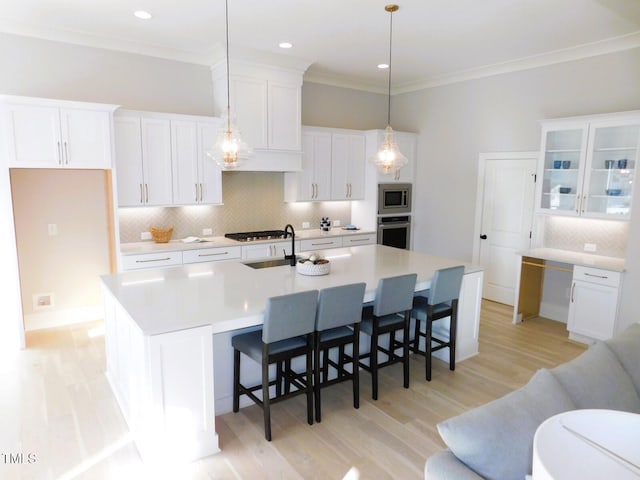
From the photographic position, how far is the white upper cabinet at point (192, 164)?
16.1 feet

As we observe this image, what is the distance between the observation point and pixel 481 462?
4.94ft

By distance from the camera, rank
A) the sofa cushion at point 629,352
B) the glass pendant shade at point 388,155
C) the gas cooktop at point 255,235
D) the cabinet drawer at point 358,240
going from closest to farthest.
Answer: the sofa cushion at point 629,352
the glass pendant shade at point 388,155
the gas cooktop at point 255,235
the cabinet drawer at point 358,240

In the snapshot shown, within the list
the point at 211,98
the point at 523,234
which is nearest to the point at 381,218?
the point at 523,234

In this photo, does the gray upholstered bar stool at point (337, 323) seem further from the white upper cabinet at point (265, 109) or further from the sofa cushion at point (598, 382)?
the white upper cabinet at point (265, 109)

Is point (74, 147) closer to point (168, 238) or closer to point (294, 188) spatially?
point (168, 238)

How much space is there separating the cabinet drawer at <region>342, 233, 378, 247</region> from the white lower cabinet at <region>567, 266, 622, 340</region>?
2747 millimetres

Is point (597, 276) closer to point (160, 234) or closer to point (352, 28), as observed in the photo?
point (352, 28)

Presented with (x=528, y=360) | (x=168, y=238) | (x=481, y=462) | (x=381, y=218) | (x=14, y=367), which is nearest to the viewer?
(x=481, y=462)

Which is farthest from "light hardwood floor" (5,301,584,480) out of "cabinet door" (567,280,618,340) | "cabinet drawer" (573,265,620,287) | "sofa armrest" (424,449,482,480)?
"sofa armrest" (424,449,482,480)

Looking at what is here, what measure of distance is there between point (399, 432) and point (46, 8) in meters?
4.66

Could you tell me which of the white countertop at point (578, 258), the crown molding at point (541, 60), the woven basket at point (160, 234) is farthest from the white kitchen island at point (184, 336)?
the crown molding at point (541, 60)

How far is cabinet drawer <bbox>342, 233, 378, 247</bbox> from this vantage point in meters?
6.24

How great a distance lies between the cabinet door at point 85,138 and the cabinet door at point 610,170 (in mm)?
5126

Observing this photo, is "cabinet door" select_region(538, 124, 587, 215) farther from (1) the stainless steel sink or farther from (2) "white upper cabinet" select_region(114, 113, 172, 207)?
(2) "white upper cabinet" select_region(114, 113, 172, 207)
